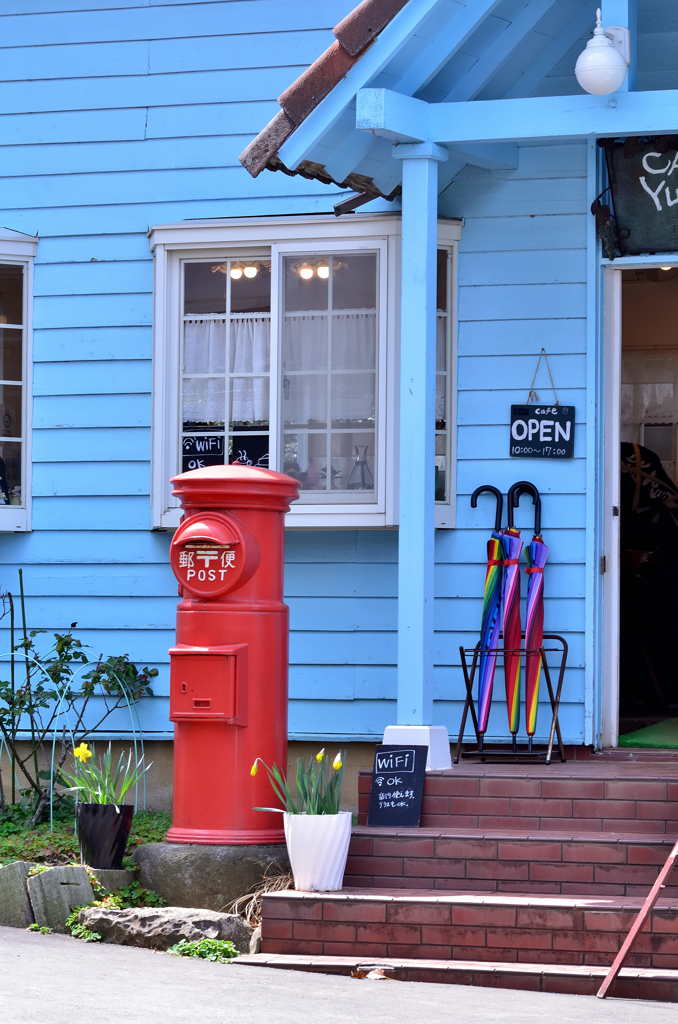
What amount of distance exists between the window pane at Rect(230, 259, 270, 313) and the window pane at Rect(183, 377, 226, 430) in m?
0.44

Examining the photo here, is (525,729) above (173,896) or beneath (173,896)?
above

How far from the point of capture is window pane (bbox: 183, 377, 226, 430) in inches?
288

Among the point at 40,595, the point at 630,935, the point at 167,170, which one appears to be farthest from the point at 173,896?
the point at 167,170

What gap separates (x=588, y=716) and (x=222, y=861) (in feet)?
7.15

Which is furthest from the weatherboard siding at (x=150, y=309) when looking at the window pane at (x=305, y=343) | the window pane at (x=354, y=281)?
the window pane at (x=305, y=343)

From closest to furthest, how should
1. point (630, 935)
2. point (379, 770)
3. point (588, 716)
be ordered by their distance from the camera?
point (630, 935) < point (379, 770) < point (588, 716)

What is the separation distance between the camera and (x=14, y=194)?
7.64 m

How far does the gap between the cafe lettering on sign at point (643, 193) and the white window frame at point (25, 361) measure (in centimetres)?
333

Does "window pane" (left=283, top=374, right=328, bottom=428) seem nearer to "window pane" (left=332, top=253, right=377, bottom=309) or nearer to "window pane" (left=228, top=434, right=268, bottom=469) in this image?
"window pane" (left=228, top=434, right=268, bottom=469)

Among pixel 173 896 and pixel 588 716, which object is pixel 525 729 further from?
pixel 173 896

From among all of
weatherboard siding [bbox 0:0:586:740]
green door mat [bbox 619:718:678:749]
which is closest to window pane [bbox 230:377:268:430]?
weatherboard siding [bbox 0:0:586:740]

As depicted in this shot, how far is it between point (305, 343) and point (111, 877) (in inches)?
121

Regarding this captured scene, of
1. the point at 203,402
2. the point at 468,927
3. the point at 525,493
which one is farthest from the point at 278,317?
the point at 468,927

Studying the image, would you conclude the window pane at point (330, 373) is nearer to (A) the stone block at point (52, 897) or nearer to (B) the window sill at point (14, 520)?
(B) the window sill at point (14, 520)
